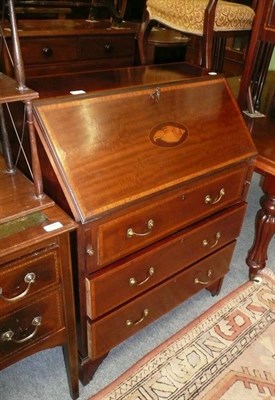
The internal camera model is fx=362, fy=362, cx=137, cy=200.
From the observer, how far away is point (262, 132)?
1587 mm

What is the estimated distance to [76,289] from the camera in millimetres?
1009

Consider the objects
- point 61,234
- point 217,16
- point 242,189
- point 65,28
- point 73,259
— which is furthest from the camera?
point 65,28

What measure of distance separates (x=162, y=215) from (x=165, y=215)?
0.01 m

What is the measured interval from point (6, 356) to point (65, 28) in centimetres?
190

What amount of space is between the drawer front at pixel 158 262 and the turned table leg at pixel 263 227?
124 millimetres

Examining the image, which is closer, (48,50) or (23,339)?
(23,339)

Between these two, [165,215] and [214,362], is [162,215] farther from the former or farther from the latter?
[214,362]

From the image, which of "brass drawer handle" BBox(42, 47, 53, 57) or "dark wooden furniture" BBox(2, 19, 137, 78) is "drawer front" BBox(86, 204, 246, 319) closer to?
"dark wooden furniture" BBox(2, 19, 137, 78)

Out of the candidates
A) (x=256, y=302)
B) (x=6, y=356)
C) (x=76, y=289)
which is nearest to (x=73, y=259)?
(x=76, y=289)

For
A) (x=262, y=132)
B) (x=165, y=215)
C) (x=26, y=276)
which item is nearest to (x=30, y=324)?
(x=26, y=276)

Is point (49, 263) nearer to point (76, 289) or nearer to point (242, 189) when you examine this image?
point (76, 289)

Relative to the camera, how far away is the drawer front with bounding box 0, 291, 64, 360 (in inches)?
33.8

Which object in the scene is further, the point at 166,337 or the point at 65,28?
the point at 65,28

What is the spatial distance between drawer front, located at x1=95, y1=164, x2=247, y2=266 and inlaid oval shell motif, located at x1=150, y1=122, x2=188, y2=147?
14 centimetres
